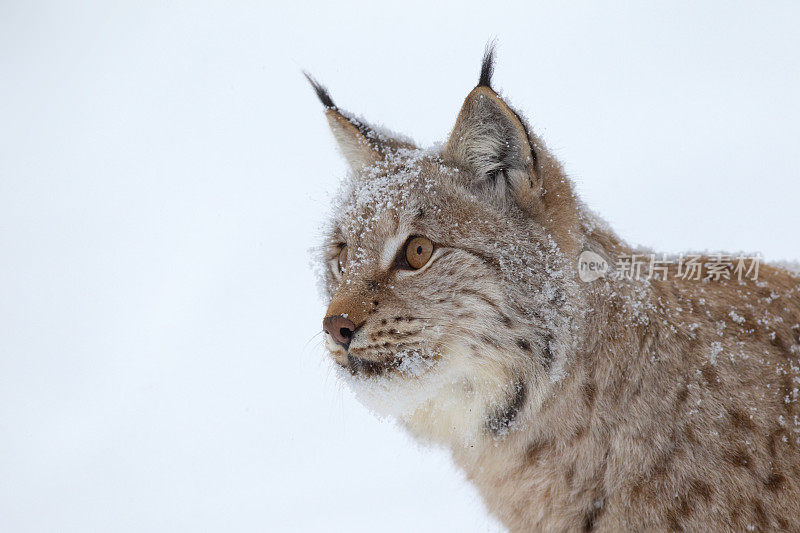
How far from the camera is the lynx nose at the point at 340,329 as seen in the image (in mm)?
2467

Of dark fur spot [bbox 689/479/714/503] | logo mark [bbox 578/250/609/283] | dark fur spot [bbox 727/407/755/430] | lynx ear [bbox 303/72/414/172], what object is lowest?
dark fur spot [bbox 689/479/714/503]

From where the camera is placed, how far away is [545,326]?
254 cm

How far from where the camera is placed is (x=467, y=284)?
257 cm

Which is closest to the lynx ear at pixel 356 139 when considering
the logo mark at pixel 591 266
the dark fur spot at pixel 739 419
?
the logo mark at pixel 591 266

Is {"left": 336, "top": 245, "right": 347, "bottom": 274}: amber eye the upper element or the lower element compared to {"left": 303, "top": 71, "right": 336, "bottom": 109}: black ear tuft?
lower

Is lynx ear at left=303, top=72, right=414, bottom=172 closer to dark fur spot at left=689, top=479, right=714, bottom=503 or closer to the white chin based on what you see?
the white chin

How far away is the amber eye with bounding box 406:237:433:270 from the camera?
266cm

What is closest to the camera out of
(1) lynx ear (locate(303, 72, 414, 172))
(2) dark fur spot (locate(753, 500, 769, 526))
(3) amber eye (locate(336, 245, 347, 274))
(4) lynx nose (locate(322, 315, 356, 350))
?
(2) dark fur spot (locate(753, 500, 769, 526))

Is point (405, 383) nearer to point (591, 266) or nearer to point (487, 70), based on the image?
point (591, 266)

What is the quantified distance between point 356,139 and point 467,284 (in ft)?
3.85

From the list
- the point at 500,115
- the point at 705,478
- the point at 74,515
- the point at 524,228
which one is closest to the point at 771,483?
the point at 705,478

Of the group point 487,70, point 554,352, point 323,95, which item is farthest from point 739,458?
point 323,95

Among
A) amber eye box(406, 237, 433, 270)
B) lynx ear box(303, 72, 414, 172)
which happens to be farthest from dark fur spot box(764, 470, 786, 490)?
lynx ear box(303, 72, 414, 172)

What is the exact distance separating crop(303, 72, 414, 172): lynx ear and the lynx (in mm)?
457
